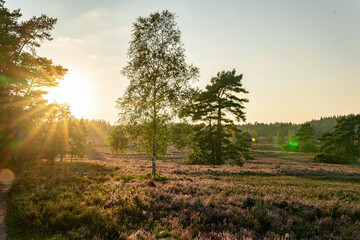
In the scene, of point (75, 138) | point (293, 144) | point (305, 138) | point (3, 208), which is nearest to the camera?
point (3, 208)

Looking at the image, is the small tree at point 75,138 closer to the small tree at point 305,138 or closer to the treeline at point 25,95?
the treeline at point 25,95

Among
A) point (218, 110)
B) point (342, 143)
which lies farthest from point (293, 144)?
point (218, 110)

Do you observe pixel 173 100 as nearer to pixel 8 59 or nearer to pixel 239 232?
pixel 239 232

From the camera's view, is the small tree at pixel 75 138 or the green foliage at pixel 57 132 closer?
the green foliage at pixel 57 132

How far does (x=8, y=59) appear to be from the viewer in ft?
71.8

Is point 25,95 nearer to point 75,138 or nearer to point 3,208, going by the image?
point 75,138

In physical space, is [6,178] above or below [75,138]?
below

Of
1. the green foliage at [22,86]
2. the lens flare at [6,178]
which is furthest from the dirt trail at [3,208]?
the green foliage at [22,86]

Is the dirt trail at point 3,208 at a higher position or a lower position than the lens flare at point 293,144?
higher

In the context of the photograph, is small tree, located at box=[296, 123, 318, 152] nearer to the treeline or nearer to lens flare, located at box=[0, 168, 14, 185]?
the treeline

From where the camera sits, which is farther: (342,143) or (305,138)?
(305,138)

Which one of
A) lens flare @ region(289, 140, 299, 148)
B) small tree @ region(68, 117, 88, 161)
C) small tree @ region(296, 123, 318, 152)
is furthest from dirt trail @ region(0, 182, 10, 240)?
lens flare @ region(289, 140, 299, 148)

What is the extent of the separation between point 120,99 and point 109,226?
13724 millimetres

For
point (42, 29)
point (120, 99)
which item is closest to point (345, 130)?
point (120, 99)
